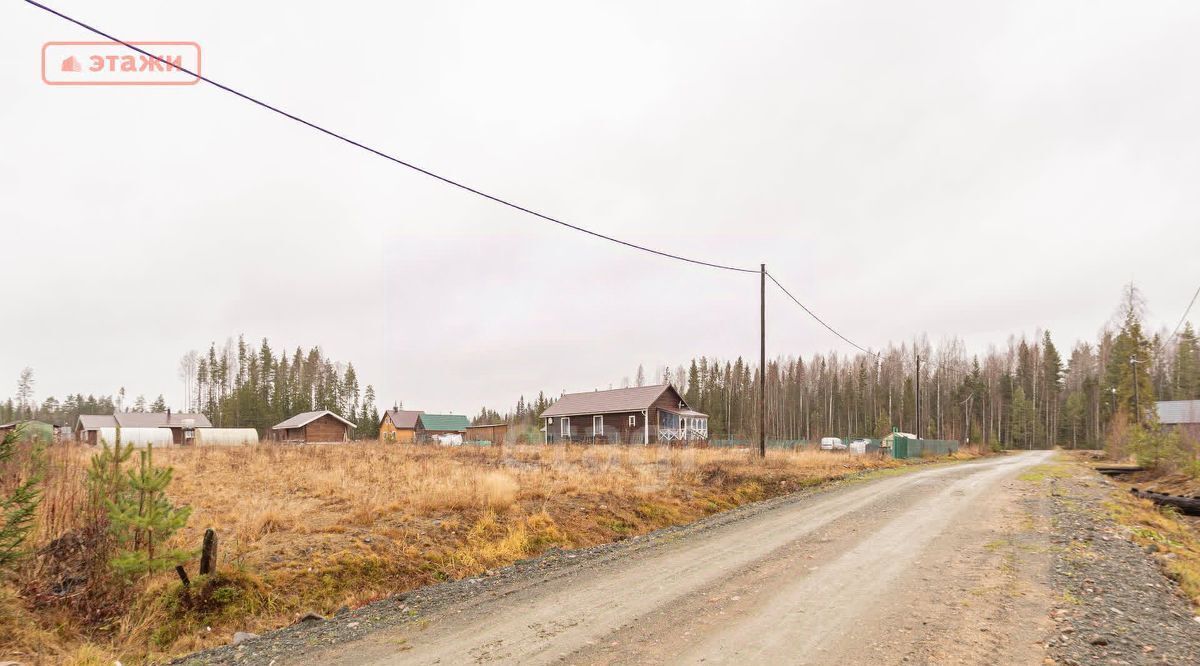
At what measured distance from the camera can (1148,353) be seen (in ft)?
191

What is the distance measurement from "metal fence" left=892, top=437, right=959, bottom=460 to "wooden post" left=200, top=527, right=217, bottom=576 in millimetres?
40961

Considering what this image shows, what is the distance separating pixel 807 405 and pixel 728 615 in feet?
344

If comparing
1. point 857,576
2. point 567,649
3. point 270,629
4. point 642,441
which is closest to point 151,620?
point 270,629

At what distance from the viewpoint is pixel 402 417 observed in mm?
90500

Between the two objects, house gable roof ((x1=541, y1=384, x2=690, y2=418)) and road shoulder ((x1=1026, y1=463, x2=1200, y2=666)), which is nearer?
road shoulder ((x1=1026, y1=463, x2=1200, y2=666))

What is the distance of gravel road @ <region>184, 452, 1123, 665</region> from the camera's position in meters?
5.45

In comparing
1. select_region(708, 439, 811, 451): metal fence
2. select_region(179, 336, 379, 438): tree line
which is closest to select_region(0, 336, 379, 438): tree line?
select_region(179, 336, 379, 438): tree line

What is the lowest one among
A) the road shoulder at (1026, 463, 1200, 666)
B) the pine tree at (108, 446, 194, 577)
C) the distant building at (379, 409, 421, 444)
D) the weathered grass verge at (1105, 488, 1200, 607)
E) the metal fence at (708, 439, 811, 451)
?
the distant building at (379, 409, 421, 444)

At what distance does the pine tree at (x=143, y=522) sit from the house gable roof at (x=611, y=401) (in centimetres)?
4091

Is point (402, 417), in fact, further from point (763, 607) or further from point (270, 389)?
point (763, 607)

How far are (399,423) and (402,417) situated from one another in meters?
1.51

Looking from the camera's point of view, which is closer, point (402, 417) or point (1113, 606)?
point (1113, 606)

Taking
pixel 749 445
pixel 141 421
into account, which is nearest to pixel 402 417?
pixel 141 421

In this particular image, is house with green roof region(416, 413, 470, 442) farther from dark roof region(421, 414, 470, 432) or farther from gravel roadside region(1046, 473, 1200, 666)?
gravel roadside region(1046, 473, 1200, 666)
